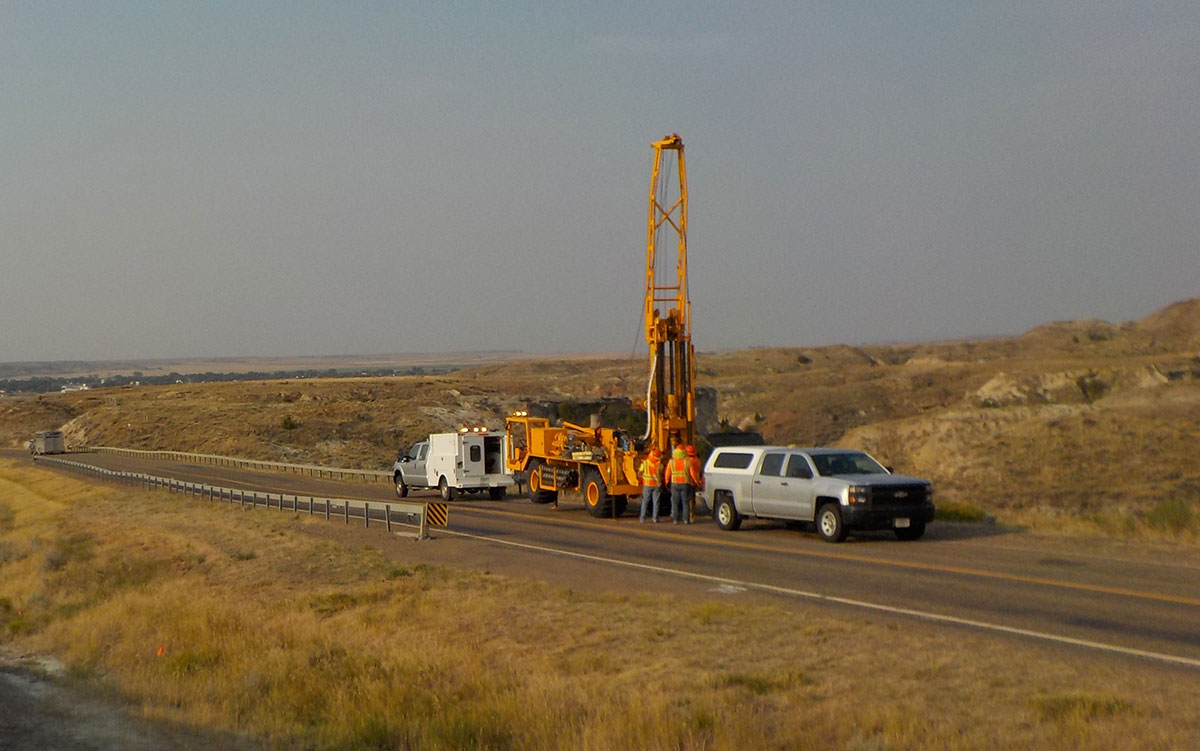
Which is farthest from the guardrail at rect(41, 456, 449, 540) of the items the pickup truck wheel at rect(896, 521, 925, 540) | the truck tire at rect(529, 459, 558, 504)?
the pickup truck wheel at rect(896, 521, 925, 540)

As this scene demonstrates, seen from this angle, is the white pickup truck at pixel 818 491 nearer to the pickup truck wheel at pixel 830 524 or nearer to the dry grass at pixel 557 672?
the pickup truck wheel at pixel 830 524

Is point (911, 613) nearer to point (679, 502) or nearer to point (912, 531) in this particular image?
point (912, 531)

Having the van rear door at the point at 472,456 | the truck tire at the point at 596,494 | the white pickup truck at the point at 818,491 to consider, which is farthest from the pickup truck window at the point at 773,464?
the van rear door at the point at 472,456

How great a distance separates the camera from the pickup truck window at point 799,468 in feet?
77.2

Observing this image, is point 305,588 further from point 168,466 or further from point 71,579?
point 168,466

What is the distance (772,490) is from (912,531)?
9.76 feet

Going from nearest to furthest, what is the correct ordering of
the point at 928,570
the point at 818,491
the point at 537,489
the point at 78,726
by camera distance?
the point at 78,726
the point at 928,570
the point at 818,491
the point at 537,489

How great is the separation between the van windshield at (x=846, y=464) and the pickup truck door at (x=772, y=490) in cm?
79

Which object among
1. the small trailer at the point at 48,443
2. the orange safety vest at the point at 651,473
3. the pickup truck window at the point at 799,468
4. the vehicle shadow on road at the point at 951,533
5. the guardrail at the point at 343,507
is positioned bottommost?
the small trailer at the point at 48,443

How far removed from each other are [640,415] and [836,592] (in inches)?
2029

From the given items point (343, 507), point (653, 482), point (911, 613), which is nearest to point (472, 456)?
point (343, 507)

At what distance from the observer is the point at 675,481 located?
91.4 feet

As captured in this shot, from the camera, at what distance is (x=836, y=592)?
16484 millimetres

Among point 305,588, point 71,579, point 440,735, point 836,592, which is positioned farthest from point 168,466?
point 440,735
